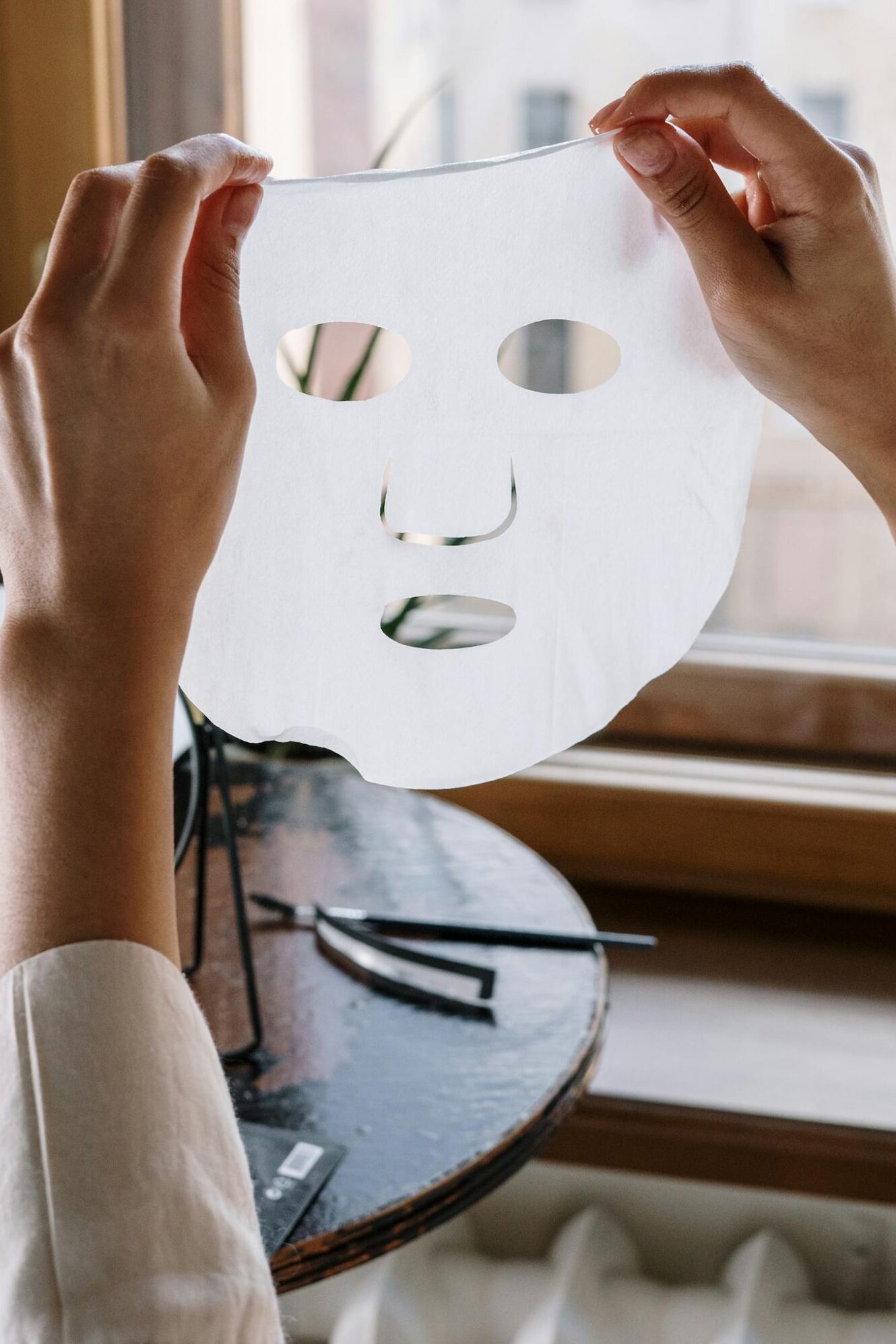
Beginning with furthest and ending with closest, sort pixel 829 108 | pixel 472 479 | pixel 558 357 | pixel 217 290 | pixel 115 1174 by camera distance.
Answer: pixel 558 357
pixel 829 108
pixel 472 479
pixel 217 290
pixel 115 1174

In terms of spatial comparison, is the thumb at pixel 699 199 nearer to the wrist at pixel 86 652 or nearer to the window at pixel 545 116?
the wrist at pixel 86 652

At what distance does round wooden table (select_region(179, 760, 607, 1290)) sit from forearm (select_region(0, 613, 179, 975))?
26 cm

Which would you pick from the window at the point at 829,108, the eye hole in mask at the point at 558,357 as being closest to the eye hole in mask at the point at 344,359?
the eye hole in mask at the point at 558,357

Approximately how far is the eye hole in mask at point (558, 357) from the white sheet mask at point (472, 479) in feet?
2.21

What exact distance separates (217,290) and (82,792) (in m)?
0.20

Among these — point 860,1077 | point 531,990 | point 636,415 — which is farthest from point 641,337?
point 860,1077

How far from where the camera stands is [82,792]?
1.14 feet

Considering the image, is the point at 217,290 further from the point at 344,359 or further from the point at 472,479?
the point at 344,359

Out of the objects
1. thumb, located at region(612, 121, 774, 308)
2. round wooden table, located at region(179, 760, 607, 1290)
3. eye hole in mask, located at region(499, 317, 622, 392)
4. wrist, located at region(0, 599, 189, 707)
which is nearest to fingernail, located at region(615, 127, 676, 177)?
thumb, located at region(612, 121, 774, 308)

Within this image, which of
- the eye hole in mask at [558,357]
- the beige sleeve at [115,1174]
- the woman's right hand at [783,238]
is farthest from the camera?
the eye hole in mask at [558,357]

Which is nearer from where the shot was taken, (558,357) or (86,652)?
(86,652)

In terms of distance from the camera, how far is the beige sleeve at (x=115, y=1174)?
0.32 m

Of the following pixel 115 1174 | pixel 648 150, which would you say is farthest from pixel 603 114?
pixel 115 1174

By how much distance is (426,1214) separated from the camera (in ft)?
1.87
